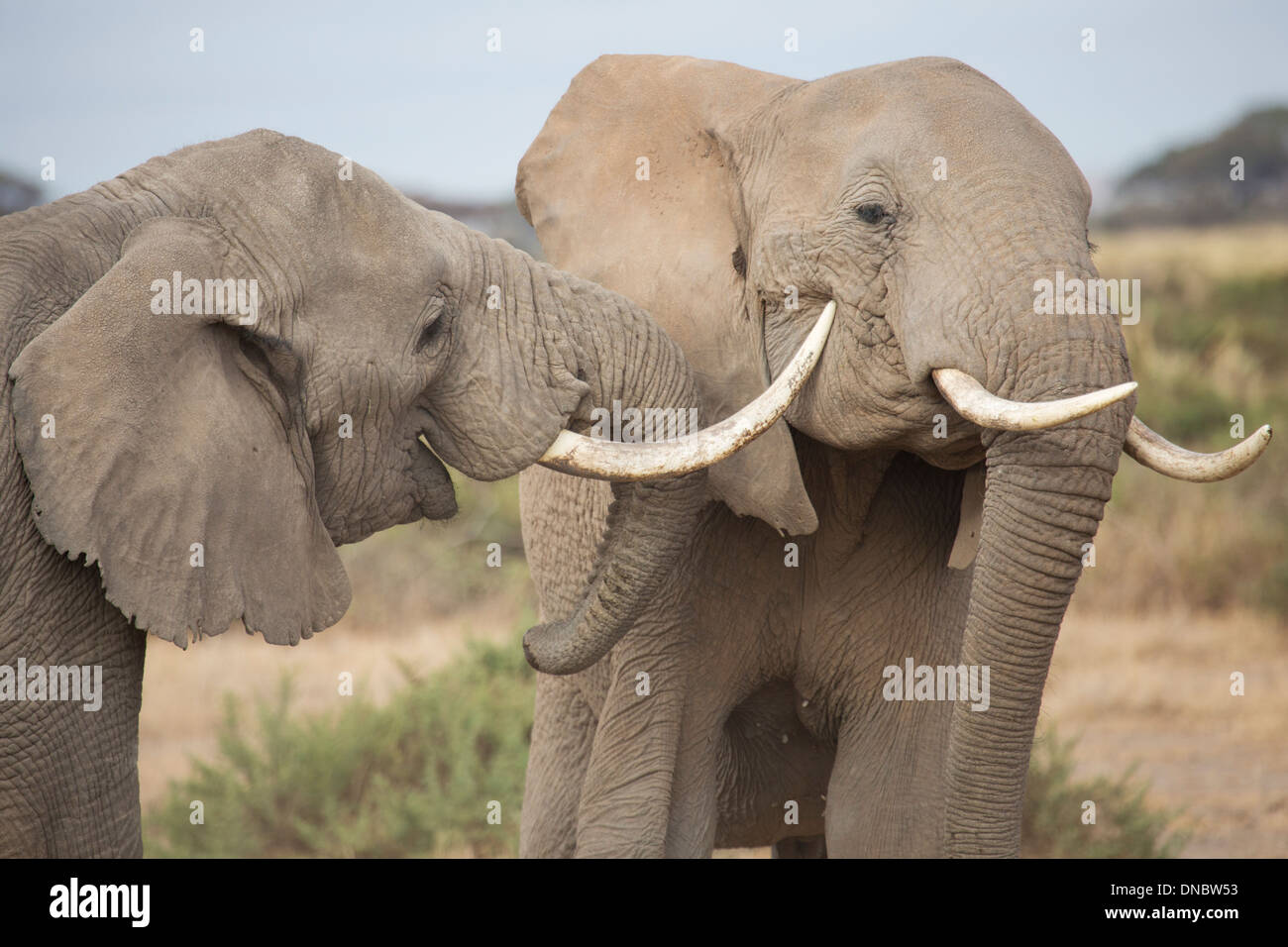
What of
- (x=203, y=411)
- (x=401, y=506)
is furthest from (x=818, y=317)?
(x=203, y=411)

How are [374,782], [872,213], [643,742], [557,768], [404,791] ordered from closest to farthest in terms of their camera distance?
[872,213]
[643,742]
[557,768]
[374,782]
[404,791]

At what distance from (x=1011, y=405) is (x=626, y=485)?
99 centimetres

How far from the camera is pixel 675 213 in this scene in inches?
179

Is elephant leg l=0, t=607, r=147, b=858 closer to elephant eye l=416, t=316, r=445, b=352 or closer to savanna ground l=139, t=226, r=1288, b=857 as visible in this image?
elephant eye l=416, t=316, r=445, b=352

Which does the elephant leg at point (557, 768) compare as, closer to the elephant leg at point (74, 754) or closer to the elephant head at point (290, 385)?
the elephant head at point (290, 385)

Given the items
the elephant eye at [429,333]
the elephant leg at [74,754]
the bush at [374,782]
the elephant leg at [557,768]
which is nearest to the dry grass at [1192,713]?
the bush at [374,782]

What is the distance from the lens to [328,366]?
145 inches

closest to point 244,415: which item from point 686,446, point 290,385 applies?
point 290,385

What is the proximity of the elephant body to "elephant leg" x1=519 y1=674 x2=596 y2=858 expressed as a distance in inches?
18.2

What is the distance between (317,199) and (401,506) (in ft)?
2.40

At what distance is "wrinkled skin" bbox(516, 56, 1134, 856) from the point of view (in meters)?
3.78

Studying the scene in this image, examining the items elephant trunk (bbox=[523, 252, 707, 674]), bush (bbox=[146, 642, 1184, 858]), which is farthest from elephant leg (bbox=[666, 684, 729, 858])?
bush (bbox=[146, 642, 1184, 858])

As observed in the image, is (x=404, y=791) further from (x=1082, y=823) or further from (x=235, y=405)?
(x=235, y=405)
